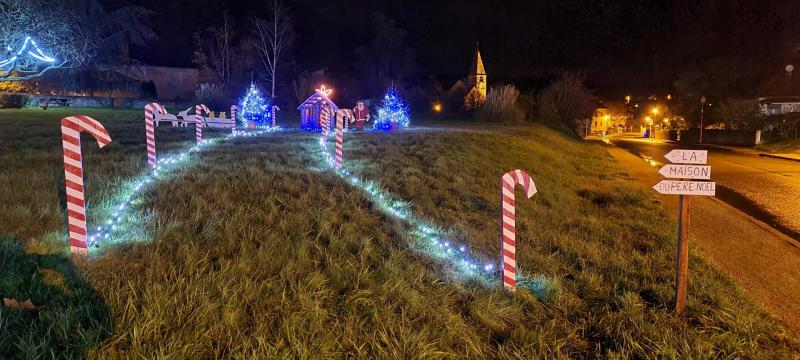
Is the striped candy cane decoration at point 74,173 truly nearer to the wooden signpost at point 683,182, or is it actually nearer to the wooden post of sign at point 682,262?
the wooden signpost at point 683,182

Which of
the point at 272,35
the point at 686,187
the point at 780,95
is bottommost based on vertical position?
the point at 686,187

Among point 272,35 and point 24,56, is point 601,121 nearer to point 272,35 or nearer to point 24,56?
point 272,35

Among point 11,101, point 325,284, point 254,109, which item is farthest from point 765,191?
point 11,101

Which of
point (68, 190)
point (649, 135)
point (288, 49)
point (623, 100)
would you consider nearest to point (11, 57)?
point (68, 190)

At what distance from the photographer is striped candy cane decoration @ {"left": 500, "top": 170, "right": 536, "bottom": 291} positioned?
5.59m

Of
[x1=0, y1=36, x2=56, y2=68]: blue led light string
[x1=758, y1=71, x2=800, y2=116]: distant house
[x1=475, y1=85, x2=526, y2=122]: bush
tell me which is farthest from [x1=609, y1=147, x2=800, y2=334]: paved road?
[x1=758, y1=71, x2=800, y2=116]: distant house

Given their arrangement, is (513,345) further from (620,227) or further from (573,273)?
(620,227)

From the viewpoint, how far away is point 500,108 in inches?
1608

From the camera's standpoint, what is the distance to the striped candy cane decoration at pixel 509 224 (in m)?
5.59

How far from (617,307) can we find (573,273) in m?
1.01

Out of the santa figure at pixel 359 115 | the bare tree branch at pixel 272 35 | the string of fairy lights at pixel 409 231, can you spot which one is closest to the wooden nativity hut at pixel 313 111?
the santa figure at pixel 359 115

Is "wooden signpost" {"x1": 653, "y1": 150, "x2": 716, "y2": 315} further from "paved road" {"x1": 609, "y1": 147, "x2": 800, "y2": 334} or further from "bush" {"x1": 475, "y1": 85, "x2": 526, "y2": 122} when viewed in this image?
"bush" {"x1": 475, "y1": 85, "x2": 526, "y2": 122}

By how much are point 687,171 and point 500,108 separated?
120ft

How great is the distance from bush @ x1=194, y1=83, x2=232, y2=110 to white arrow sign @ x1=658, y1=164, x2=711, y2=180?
1462 inches
